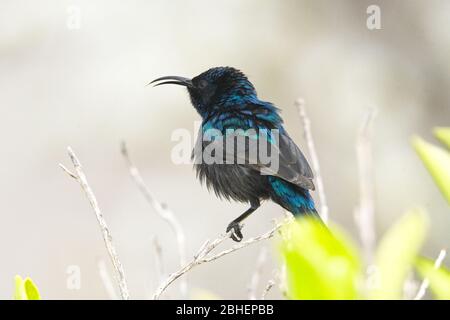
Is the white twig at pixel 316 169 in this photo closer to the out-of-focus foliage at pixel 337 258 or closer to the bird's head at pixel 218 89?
the out-of-focus foliage at pixel 337 258

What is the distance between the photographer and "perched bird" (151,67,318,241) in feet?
11.2

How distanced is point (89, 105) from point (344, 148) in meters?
2.30

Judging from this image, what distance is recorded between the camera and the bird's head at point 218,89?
13.9 feet

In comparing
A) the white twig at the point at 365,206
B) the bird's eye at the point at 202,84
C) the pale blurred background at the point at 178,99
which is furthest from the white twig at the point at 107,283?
the pale blurred background at the point at 178,99

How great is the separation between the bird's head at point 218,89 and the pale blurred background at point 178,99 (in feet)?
5.90

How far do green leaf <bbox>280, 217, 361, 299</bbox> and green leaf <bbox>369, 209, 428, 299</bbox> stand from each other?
0.05 metres

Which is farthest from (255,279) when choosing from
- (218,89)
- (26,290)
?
(218,89)

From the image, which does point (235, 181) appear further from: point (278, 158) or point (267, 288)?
point (267, 288)

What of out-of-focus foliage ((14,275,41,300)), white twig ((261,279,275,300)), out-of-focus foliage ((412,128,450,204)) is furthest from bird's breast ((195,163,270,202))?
out-of-focus foliage ((412,128,450,204))

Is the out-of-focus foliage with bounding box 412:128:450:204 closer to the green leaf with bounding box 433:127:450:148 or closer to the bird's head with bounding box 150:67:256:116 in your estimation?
the green leaf with bounding box 433:127:450:148

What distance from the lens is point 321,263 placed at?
853 mm

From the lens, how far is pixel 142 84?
6715 millimetres
